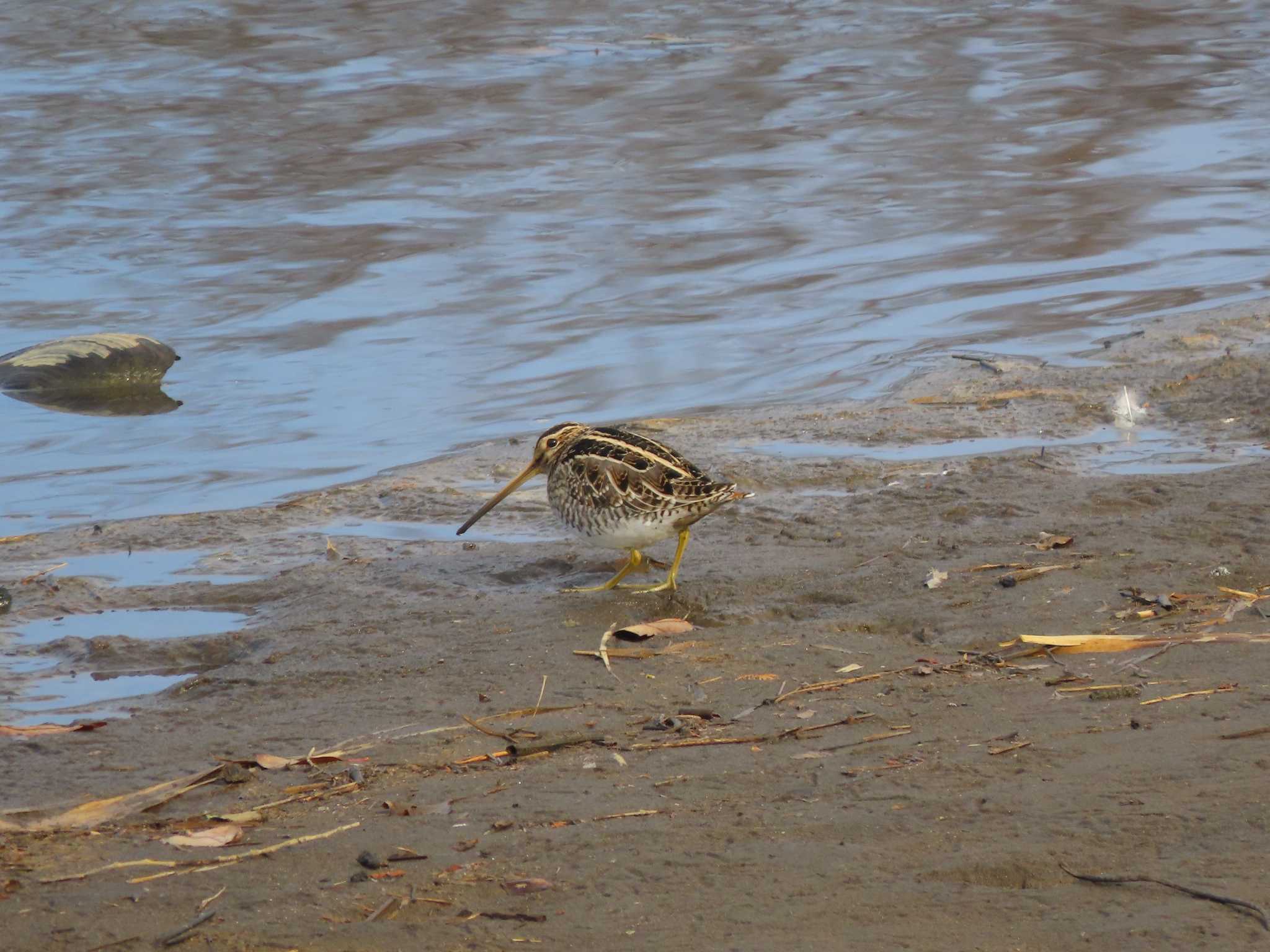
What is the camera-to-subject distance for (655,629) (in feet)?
17.6

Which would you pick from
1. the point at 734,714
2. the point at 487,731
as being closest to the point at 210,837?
the point at 487,731

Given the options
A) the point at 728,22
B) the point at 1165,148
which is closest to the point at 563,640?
the point at 1165,148

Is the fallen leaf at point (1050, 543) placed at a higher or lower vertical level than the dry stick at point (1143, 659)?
lower

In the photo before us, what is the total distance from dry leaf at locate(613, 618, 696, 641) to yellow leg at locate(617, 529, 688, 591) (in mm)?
290

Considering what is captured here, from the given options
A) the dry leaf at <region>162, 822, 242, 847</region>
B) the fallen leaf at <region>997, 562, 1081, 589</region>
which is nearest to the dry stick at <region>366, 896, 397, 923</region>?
the dry leaf at <region>162, 822, 242, 847</region>

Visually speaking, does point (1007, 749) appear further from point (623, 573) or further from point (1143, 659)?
point (623, 573)

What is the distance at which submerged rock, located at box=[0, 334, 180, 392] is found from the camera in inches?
356

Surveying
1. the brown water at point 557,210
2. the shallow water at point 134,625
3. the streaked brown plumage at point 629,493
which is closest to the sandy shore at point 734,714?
the shallow water at point 134,625

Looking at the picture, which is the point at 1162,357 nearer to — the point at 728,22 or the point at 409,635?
the point at 409,635

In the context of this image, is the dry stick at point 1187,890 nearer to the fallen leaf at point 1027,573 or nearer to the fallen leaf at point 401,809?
the fallen leaf at point 401,809

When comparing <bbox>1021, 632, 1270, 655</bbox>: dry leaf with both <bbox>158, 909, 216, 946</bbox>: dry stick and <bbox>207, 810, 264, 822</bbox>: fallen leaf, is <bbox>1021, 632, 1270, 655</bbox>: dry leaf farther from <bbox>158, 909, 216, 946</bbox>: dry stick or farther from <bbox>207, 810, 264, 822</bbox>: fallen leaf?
<bbox>158, 909, 216, 946</bbox>: dry stick

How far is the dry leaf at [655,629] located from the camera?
5285mm

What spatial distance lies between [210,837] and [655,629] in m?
1.96

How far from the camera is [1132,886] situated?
3277mm
